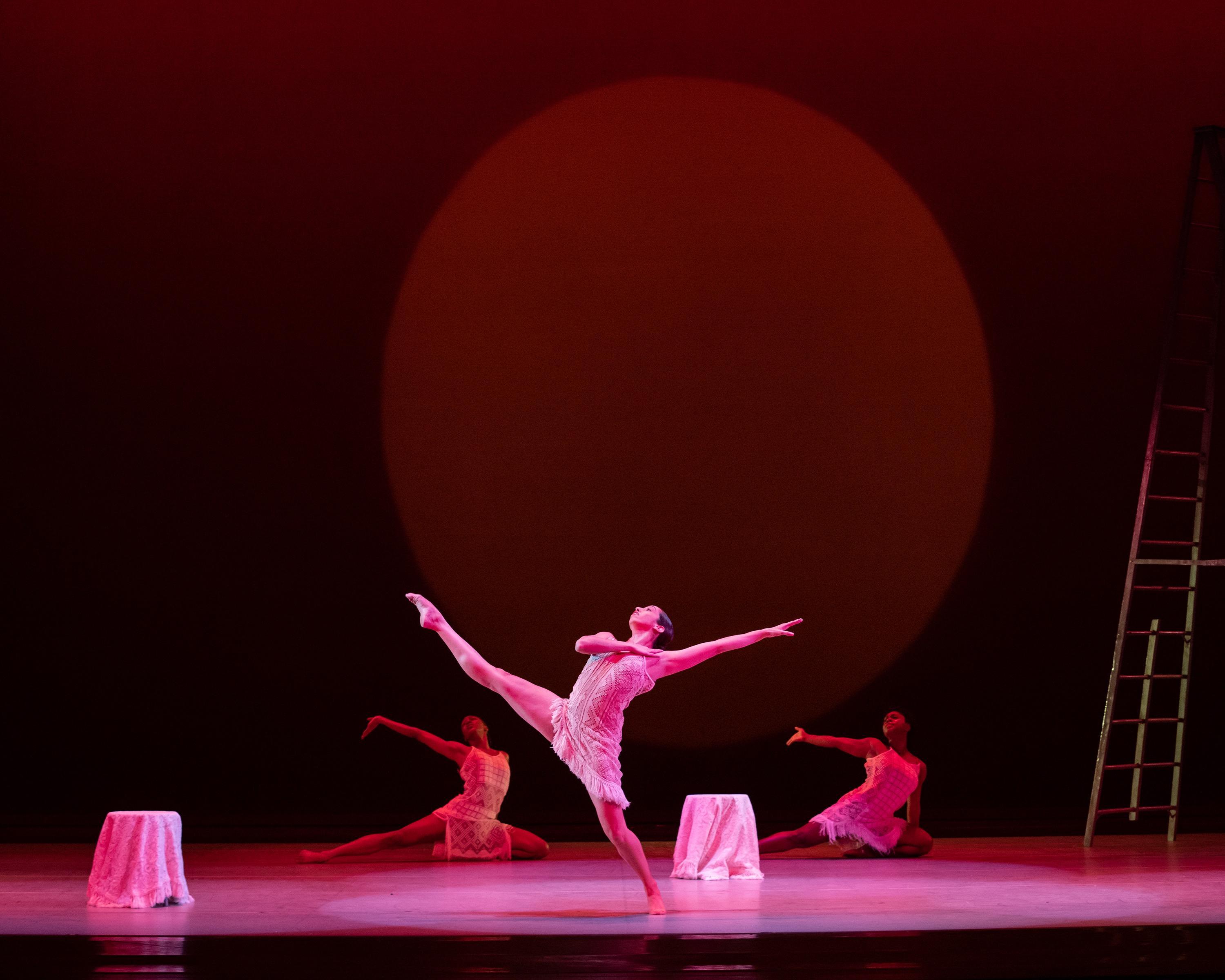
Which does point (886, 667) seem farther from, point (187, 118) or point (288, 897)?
point (187, 118)

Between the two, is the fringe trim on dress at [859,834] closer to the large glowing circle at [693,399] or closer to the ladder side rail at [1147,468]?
the ladder side rail at [1147,468]

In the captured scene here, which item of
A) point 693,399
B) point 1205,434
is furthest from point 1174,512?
point 693,399

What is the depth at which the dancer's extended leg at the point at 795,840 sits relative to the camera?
24.1 ft

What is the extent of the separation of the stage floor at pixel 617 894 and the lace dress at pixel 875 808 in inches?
6.5

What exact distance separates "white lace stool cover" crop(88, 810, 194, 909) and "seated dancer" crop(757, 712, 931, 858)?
322 cm

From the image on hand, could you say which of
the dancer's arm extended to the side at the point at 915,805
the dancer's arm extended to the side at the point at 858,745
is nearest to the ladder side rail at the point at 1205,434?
the dancer's arm extended to the side at the point at 915,805

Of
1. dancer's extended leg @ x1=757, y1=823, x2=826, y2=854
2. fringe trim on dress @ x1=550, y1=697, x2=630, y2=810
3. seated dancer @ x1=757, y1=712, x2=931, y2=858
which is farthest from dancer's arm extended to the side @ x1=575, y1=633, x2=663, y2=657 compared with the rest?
dancer's extended leg @ x1=757, y1=823, x2=826, y2=854

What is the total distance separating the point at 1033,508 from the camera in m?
9.90

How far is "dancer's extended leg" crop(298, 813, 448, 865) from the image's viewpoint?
6.97 m

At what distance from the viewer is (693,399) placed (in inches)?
381

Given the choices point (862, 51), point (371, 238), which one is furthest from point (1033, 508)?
point (371, 238)

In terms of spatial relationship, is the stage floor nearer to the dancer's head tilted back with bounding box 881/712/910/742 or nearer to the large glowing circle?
the dancer's head tilted back with bounding box 881/712/910/742

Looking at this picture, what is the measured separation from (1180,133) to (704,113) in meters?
3.37

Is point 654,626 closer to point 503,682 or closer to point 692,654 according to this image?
point 692,654
